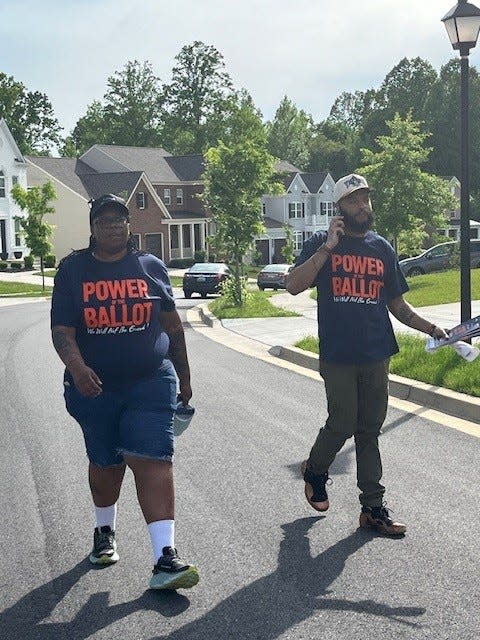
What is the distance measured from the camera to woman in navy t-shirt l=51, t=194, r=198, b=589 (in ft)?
15.9

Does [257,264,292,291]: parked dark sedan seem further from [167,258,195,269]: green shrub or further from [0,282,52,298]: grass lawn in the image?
[167,258,195,269]: green shrub

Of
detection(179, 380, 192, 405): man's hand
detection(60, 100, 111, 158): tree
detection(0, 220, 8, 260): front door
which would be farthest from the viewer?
detection(60, 100, 111, 158): tree

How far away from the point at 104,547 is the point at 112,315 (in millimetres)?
1276

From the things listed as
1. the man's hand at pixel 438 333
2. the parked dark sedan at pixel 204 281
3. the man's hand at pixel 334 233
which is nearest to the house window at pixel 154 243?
the parked dark sedan at pixel 204 281

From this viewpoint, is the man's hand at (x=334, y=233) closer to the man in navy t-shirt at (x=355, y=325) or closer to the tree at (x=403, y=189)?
the man in navy t-shirt at (x=355, y=325)

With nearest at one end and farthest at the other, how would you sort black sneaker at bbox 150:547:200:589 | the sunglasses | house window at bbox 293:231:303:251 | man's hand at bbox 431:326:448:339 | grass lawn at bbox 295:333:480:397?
black sneaker at bbox 150:547:200:589, the sunglasses, man's hand at bbox 431:326:448:339, grass lawn at bbox 295:333:480:397, house window at bbox 293:231:303:251

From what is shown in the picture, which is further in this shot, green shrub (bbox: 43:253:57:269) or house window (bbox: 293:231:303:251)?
house window (bbox: 293:231:303:251)

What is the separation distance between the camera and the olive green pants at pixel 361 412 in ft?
18.6

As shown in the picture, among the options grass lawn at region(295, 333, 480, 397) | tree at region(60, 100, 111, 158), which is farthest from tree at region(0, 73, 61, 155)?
grass lawn at region(295, 333, 480, 397)

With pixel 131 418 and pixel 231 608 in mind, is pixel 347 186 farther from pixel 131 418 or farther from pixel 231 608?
pixel 231 608

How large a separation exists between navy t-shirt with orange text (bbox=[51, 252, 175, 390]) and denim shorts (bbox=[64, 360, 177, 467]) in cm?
7

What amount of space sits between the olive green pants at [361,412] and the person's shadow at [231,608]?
0.70 metres

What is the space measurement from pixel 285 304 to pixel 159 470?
26.0m

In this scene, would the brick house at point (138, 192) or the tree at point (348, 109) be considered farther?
the tree at point (348, 109)
